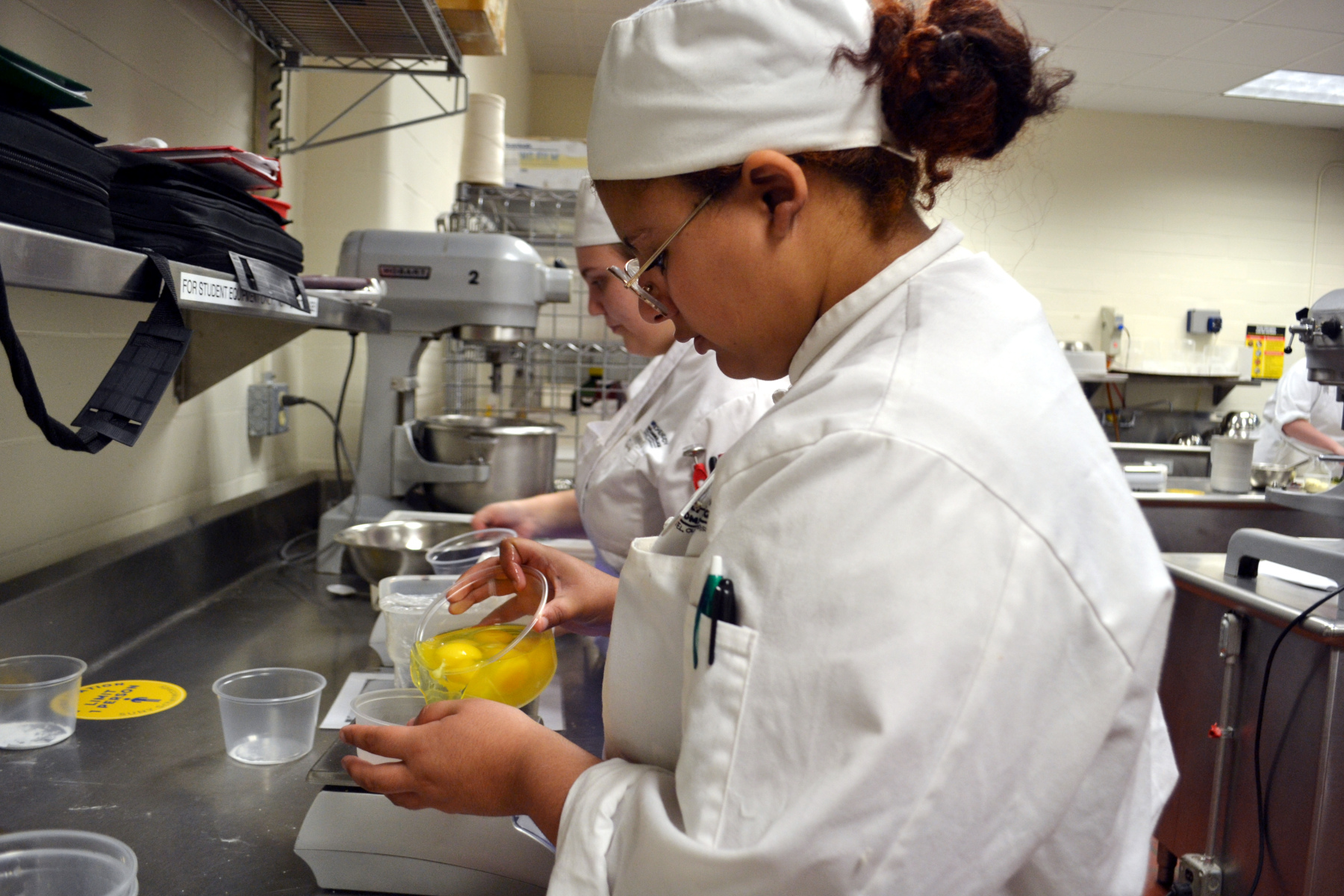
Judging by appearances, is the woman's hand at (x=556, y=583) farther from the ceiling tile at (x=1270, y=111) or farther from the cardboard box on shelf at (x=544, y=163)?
the ceiling tile at (x=1270, y=111)

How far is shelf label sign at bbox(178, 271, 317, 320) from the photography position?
3.01 feet

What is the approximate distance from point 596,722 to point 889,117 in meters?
0.80

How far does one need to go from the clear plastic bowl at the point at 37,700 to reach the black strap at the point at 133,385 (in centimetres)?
37

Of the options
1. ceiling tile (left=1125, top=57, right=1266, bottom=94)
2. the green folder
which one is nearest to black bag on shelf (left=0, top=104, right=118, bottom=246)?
the green folder

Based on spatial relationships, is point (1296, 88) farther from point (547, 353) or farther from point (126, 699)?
point (126, 699)

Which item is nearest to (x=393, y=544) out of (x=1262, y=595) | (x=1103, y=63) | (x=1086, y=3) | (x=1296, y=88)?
(x=1262, y=595)

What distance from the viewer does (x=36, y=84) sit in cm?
74

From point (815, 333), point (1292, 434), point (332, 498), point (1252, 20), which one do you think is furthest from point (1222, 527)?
point (815, 333)

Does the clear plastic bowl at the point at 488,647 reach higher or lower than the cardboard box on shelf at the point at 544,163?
lower

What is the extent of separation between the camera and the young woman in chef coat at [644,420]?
1.53 m

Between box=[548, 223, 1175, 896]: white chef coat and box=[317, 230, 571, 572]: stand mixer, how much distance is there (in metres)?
1.67

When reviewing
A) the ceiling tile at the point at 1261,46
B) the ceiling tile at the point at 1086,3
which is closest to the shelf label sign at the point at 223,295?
the ceiling tile at the point at 1086,3

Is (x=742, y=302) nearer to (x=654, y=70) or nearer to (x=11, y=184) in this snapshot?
(x=654, y=70)

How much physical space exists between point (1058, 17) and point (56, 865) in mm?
5111
